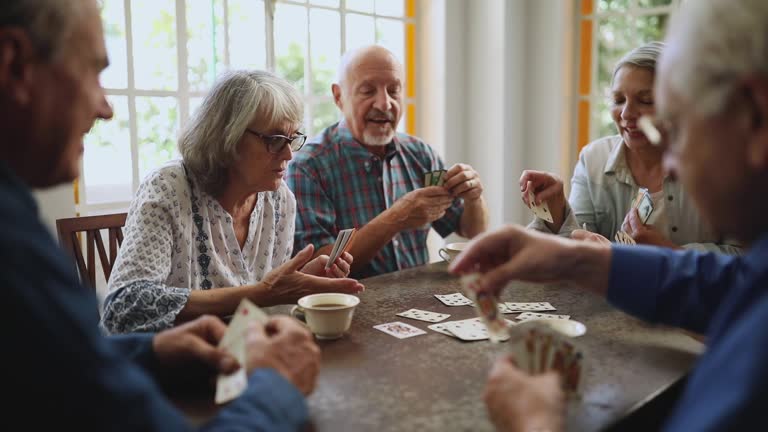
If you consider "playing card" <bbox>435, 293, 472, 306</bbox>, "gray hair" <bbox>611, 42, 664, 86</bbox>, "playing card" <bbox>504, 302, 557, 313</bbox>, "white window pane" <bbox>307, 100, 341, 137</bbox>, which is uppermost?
"gray hair" <bbox>611, 42, 664, 86</bbox>

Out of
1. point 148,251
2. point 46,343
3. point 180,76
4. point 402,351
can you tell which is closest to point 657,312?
point 402,351

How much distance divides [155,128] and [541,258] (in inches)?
89.1

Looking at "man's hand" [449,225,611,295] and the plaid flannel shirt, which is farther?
the plaid flannel shirt

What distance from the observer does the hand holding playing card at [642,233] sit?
199 cm

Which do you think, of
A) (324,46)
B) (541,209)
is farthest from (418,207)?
(324,46)

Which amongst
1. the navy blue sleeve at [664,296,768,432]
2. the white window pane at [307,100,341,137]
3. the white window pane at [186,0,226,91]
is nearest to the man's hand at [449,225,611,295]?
the navy blue sleeve at [664,296,768,432]

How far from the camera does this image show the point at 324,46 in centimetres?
373

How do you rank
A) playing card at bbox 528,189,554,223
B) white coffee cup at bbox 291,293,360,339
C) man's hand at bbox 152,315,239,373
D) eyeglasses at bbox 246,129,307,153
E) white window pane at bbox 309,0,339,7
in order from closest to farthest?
man's hand at bbox 152,315,239,373
white coffee cup at bbox 291,293,360,339
eyeglasses at bbox 246,129,307,153
playing card at bbox 528,189,554,223
white window pane at bbox 309,0,339,7

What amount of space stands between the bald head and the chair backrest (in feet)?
3.52

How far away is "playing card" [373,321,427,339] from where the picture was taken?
1487 mm

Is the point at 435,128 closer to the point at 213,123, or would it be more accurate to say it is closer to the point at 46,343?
the point at 213,123

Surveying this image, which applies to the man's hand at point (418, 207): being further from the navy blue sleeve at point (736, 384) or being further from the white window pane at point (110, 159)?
the navy blue sleeve at point (736, 384)

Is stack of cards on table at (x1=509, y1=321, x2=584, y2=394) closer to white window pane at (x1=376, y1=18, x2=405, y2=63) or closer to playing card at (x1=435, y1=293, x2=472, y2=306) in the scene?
playing card at (x1=435, y1=293, x2=472, y2=306)

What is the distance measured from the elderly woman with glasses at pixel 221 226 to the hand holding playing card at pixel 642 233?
0.89m
